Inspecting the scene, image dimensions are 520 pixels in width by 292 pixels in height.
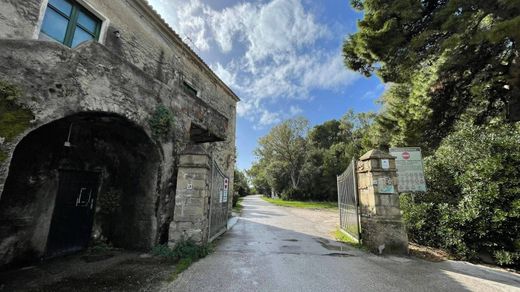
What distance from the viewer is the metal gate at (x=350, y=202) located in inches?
242

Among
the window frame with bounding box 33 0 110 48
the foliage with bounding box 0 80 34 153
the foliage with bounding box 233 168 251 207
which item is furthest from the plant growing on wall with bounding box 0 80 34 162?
the foliage with bounding box 233 168 251 207

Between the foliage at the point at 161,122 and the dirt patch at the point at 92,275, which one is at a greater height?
the foliage at the point at 161,122

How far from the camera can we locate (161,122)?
4.72 m

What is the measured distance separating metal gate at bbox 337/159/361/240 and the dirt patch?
497 centimetres

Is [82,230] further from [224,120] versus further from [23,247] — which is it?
[224,120]

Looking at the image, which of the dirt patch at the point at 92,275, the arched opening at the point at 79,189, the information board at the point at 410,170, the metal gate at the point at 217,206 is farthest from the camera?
the metal gate at the point at 217,206

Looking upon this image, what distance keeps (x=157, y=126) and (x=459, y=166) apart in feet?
25.6

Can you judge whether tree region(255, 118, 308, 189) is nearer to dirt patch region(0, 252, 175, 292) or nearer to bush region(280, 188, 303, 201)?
bush region(280, 188, 303, 201)

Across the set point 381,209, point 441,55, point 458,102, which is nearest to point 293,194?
point 458,102

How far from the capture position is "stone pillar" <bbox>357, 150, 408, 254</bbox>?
5.06 metres

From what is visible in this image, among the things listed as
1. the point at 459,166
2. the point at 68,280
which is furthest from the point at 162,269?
the point at 459,166

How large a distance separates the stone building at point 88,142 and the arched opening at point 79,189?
0.02 metres

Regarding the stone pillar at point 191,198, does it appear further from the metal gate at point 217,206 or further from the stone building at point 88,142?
the metal gate at point 217,206

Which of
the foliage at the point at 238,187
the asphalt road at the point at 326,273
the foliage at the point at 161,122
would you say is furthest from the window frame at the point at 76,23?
the foliage at the point at 238,187
